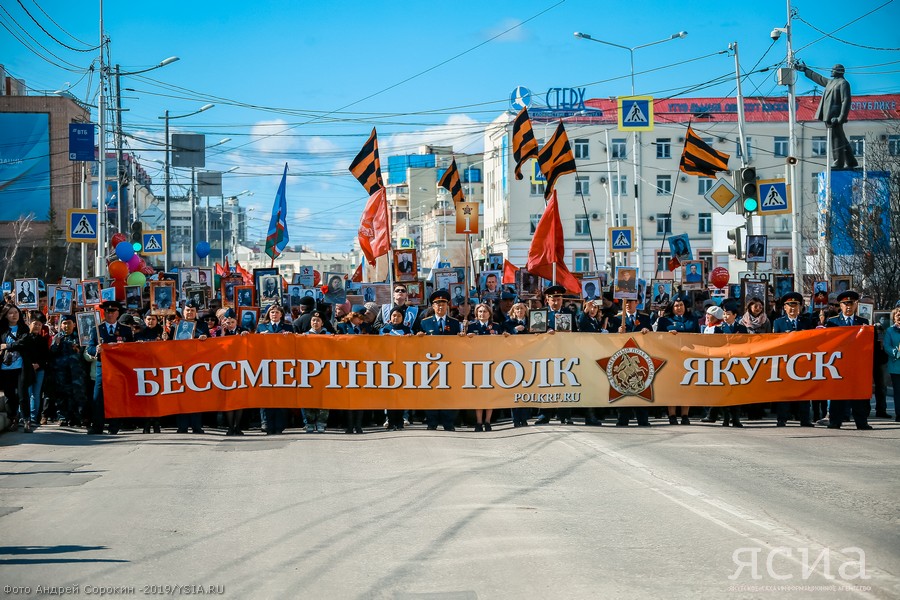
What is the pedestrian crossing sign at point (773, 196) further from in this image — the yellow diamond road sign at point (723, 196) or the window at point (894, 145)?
the window at point (894, 145)

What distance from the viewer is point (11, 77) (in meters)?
78.9

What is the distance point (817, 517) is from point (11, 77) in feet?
267

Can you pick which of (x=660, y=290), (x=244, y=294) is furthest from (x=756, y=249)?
(x=244, y=294)

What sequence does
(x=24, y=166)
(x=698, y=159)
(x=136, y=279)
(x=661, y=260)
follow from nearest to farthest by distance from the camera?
(x=698, y=159)
(x=136, y=279)
(x=661, y=260)
(x=24, y=166)

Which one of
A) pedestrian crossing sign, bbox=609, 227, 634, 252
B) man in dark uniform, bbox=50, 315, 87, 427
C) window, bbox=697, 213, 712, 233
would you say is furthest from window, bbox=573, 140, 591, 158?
man in dark uniform, bbox=50, 315, 87, 427

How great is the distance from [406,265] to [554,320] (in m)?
5.77

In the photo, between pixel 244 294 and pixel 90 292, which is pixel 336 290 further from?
pixel 90 292

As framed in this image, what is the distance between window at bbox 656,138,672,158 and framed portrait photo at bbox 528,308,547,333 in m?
64.3

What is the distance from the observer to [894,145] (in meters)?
31.0

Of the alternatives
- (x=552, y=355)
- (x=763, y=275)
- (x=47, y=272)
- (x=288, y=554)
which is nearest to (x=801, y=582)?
(x=288, y=554)

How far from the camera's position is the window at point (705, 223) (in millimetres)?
78500

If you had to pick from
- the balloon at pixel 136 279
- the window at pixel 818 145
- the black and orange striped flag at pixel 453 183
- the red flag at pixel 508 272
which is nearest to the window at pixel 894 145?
the red flag at pixel 508 272

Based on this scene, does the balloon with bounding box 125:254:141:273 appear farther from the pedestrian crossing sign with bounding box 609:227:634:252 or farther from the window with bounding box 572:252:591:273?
the window with bounding box 572:252:591:273

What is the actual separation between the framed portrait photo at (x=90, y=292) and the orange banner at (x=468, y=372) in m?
4.97
